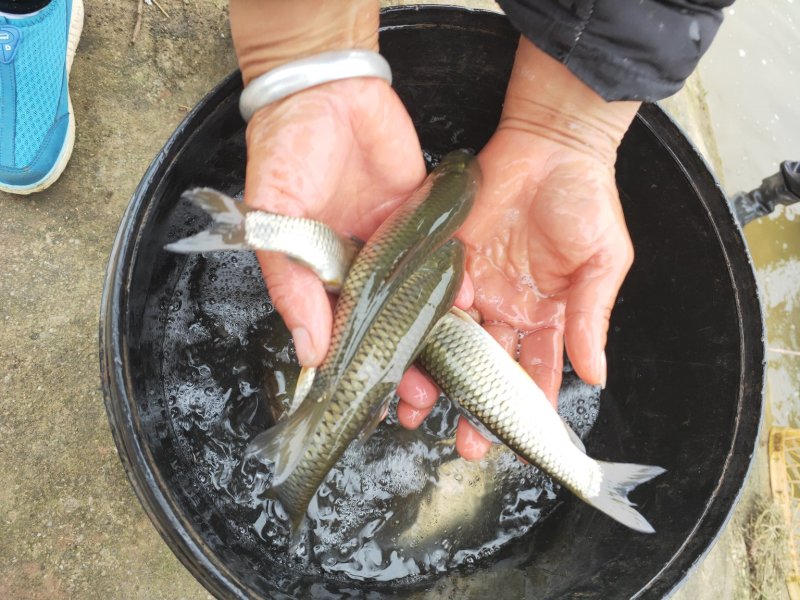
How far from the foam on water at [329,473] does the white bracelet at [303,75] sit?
594 mm

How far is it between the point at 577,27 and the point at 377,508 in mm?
1474

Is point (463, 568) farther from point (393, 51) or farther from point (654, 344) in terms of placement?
point (393, 51)

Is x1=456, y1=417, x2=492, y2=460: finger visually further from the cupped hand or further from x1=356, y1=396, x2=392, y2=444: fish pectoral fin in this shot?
the cupped hand

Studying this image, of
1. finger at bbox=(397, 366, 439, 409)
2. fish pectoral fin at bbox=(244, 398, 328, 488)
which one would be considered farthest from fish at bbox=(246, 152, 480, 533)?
finger at bbox=(397, 366, 439, 409)

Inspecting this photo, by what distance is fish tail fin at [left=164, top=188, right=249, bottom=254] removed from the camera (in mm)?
1244

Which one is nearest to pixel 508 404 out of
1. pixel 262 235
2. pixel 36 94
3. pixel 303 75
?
pixel 262 235

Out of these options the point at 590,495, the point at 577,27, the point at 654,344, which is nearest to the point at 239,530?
the point at 590,495

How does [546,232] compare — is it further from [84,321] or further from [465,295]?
[84,321]

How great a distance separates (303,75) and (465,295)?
0.73 metres

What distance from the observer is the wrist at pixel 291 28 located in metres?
1.55

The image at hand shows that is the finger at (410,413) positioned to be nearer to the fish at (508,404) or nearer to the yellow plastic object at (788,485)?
the fish at (508,404)

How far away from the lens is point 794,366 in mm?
2896

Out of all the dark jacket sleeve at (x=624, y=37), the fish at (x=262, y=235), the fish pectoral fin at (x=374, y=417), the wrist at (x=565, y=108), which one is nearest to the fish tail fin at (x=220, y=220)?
the fish at (x=262, y=235)

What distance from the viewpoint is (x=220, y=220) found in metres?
1.27
